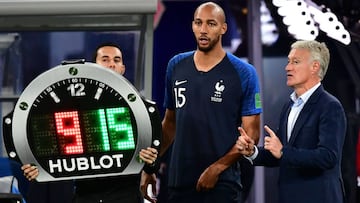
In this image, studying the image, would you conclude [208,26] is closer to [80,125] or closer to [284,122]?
[284,122]

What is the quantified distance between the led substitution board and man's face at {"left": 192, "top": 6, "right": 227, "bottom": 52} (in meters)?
0.66

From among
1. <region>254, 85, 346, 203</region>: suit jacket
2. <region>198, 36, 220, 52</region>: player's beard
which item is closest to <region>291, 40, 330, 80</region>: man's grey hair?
<region>254, 85, 346, 203</region>: suit jacket

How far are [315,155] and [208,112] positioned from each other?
22.2 inches

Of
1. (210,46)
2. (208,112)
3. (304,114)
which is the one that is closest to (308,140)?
(304,114)

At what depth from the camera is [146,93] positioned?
4.62 metres

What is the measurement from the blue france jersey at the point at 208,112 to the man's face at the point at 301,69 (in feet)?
0.66

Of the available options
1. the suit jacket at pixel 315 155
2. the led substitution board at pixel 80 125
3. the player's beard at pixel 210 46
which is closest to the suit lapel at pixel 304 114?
the suit jacket at pixel 315 155

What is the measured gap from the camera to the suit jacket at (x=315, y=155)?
3.83 m

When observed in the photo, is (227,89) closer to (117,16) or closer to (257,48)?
(117,16)

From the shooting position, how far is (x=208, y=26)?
4.02 m

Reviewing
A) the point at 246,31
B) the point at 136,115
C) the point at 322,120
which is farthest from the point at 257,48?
the point at 136,115

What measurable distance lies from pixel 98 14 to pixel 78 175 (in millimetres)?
1267

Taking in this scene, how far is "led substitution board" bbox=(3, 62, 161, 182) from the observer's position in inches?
137

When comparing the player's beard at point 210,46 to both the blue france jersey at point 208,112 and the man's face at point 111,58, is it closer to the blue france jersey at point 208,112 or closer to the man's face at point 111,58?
the blue france jersey at point 208,112
